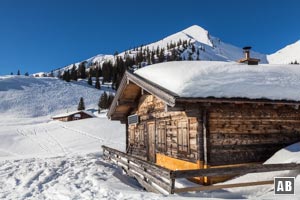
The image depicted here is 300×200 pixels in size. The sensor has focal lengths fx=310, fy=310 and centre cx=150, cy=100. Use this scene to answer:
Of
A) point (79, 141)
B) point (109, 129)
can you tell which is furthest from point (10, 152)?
point (109, 129)

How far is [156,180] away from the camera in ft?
29.7

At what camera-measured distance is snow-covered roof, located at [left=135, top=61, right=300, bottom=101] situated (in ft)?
34.2

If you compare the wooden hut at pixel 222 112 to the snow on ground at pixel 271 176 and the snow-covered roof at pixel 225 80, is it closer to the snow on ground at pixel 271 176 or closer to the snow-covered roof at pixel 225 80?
the snow-covered roof at pixel 225 80

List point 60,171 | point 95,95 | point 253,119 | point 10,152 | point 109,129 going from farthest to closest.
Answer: point 95,95 → point 109,129 → point 10,152 → point 60,171 → point 253,119

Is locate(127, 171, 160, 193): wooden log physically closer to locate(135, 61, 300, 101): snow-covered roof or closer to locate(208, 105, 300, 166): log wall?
locate(208, 105, 300, 166): log wall

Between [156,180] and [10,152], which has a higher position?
[156,180]

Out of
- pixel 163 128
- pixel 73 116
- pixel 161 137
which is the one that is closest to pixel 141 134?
pixel 161 137

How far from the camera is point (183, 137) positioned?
1168cm

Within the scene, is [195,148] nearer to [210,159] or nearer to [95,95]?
[210,159]

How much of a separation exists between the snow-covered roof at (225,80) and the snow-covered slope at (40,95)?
70.9 meters

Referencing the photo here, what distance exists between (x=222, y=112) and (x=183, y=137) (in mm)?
1829


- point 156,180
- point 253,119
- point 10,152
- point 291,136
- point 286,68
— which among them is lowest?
point 10,152

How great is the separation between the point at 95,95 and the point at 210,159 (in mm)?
87663

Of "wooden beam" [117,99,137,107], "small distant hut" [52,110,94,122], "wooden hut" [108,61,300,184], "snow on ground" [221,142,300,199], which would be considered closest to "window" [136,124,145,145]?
"wooden beam" [117,99,137,107]
